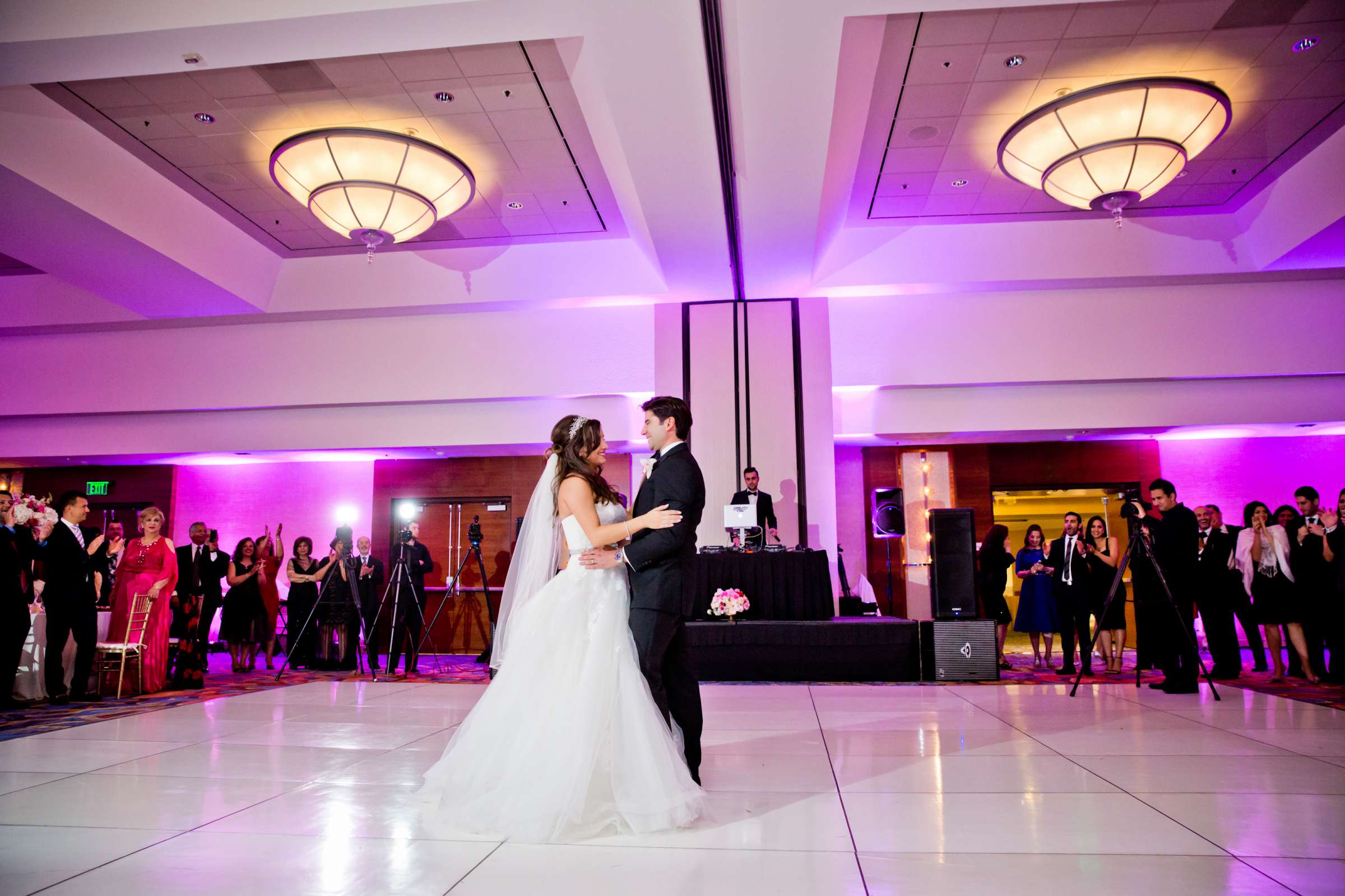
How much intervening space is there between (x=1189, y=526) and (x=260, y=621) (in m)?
9.06

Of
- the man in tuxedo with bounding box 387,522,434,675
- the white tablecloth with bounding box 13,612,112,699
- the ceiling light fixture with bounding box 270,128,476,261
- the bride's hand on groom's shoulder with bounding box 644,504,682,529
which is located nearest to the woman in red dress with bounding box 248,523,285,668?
the man in tuxedo with bounding box 387,522,434,675

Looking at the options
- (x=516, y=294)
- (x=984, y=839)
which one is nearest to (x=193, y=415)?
(x=516, y=294)

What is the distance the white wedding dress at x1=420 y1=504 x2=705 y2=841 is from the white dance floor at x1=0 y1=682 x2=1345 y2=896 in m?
0.12

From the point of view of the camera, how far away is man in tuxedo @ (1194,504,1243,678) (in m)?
6.88

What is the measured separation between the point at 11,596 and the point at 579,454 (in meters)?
5.08

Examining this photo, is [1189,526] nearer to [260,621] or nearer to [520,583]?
[520,583]

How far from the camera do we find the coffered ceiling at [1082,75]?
570 cm

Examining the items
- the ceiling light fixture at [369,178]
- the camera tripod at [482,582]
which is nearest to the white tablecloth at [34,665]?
the camera tripod at [482,582]

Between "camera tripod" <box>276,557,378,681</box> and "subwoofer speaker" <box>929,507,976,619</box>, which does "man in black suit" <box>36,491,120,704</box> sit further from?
"subwoofer speaker" <box>929,507,976,619</box>

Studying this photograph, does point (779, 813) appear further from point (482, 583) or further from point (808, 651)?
point (482, 583)

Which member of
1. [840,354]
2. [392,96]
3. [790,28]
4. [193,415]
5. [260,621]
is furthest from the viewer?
[193,415]

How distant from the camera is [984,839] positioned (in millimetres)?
2684

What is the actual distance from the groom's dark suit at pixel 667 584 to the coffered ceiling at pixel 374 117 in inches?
164

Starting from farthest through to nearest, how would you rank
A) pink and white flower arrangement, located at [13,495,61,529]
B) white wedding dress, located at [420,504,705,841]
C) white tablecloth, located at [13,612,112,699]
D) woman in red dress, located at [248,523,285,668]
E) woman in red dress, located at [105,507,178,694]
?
1. woman in red dress, located at [248,523,285,668]
2. woman in red dress, located at [105,507,178,694]
3. white tablecloth, located at [13,612,112,699]
4. pink and white flower arrangement, located at [13,495,61,529]
5. white wedding dress, located at [420,504,705,841]
